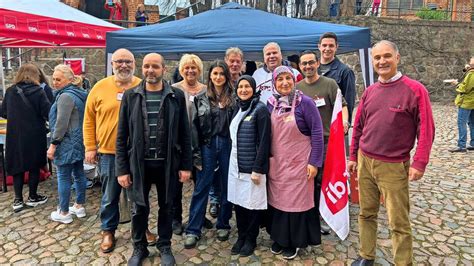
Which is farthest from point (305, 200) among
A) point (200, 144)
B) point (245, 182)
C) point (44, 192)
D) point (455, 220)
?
point (44, 192)

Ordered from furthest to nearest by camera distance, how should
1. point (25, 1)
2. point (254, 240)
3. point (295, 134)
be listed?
point (25, 1) < point (254, 240) < point (295, 134)

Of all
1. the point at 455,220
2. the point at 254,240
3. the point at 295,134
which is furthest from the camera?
the point at 455,220

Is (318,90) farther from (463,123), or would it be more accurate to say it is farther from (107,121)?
(463,123)

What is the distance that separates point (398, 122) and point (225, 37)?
3108 millimetres

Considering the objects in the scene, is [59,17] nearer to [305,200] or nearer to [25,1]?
[25,1]

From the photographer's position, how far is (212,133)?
3.33 m

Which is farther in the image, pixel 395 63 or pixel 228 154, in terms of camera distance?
pixel 228 154


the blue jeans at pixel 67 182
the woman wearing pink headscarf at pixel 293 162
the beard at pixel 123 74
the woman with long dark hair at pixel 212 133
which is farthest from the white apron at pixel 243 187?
the blue jeans at pixel 67 182

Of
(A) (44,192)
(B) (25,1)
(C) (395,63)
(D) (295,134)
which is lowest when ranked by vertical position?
(A) (44,192)

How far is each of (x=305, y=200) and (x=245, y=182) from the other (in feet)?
1.75

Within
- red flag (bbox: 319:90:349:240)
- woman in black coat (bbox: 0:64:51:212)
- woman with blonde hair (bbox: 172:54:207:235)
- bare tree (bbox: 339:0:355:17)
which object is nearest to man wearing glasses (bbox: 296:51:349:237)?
red flag (bbox: 319:90:349:240)

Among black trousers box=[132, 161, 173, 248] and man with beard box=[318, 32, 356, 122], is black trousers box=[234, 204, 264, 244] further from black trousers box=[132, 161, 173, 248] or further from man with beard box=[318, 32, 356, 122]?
man with beard box=[318, 32, 356, 122]

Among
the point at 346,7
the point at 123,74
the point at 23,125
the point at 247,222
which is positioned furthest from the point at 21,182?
the point at 346,7

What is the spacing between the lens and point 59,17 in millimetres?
5867
